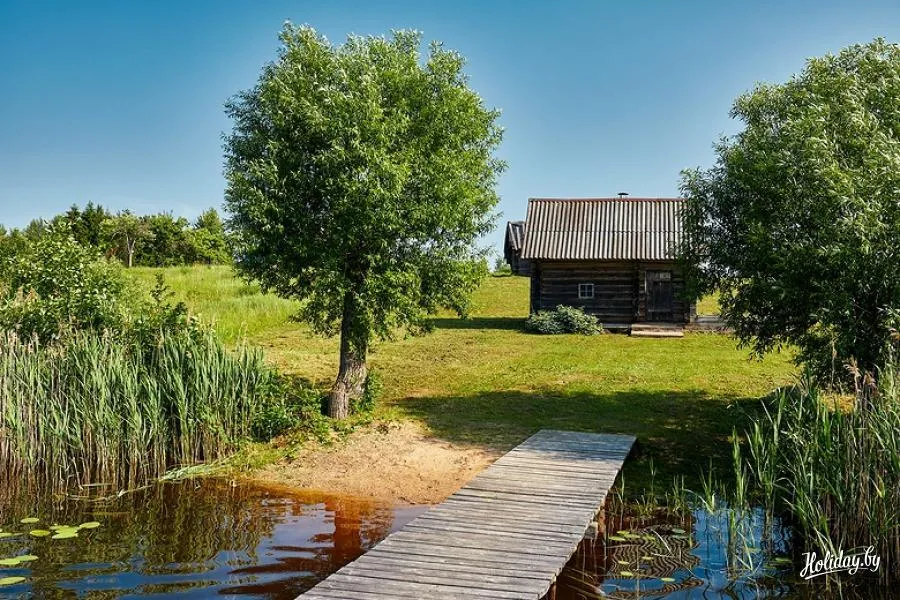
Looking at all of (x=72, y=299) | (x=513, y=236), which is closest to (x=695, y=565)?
(x=72, y=299)

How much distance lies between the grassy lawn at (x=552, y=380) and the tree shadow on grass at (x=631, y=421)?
0.07 feet

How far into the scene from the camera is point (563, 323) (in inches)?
1155

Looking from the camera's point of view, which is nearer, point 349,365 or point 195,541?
point 195,541

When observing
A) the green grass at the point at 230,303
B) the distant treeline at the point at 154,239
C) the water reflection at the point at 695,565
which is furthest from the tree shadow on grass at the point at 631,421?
the distant treeline at the point at 154,239

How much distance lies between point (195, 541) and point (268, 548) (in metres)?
0.93

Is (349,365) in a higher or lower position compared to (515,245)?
lower

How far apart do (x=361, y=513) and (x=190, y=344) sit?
4.43 meters

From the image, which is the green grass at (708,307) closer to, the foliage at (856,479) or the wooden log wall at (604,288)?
the wooden log wall at (604,288)

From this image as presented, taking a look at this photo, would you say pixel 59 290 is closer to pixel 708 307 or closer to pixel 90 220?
pixel 708 307

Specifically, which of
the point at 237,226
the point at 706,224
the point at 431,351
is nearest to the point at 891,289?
the point at 706,224

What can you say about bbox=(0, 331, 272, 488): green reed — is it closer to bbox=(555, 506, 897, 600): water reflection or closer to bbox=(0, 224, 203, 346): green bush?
bbox=(0, 224, 203, 346): green bush

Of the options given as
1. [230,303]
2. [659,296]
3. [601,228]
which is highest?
[601,228]

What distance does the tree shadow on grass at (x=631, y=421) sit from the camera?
1225 centimetres

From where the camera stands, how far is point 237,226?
46.2 ft
